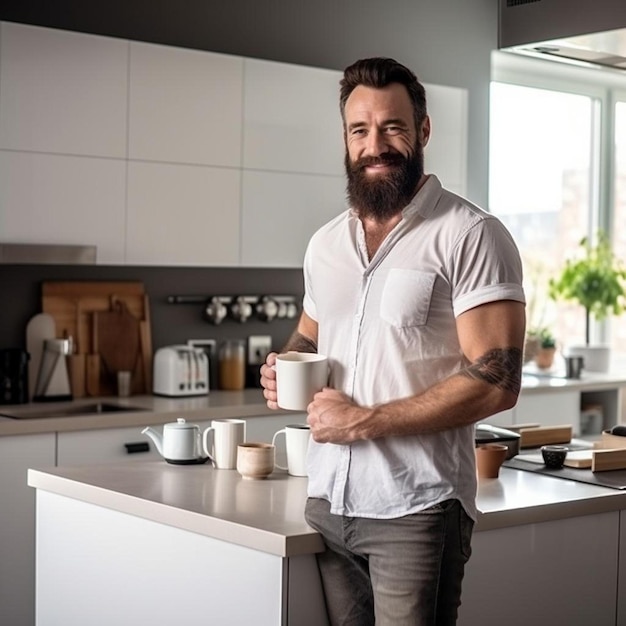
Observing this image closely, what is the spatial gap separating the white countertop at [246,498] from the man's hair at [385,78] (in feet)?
2.67

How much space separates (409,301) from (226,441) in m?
0.83

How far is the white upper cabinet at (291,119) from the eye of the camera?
4934 mm

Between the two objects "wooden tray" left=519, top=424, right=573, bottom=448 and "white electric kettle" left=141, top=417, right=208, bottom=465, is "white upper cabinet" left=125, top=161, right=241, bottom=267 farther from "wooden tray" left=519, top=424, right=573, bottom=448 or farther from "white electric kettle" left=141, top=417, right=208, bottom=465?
"wooden tray" left=519, top=424, right=573, bottom=448

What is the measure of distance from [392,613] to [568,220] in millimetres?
5106

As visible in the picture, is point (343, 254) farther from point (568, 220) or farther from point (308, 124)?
point (568, 220)

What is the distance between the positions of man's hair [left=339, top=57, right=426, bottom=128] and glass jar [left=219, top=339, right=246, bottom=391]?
297 cm

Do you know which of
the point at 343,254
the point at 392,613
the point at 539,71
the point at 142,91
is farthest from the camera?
the point at 539,71

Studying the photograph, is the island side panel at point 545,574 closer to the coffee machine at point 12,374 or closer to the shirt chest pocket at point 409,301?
the shirt chest pocket at point 409,301

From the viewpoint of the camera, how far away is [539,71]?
264 inches

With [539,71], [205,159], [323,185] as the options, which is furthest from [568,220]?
[205,159]

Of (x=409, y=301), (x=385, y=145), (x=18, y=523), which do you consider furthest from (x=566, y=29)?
(x=18, y=523)

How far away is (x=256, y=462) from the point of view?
278 cm

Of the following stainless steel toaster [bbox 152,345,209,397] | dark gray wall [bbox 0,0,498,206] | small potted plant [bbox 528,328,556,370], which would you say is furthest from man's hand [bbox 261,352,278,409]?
small potted plant [bbox 528,328,556,370]

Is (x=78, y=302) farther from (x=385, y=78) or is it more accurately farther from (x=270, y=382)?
(x=385, y=78)
